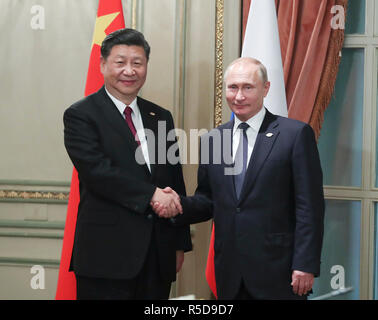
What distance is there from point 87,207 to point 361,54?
77.3 inches

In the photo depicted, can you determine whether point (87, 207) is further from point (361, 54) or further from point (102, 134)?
point (361, 54)

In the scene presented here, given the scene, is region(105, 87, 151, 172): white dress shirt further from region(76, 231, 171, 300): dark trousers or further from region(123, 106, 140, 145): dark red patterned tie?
region(76, 231, 171, 300): dark trousers

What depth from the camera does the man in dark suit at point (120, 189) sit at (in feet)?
7.26

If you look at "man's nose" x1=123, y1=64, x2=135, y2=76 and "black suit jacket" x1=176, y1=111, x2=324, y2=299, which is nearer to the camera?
"black suit jacket" x1=176, y1=111, x2=324, y2=299

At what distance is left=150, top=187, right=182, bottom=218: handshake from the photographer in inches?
87.4

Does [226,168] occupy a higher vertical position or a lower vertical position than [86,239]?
higher

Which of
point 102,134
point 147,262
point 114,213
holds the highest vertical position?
point 102,134

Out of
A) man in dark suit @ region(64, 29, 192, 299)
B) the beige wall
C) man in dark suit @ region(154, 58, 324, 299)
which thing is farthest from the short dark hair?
the beige wall

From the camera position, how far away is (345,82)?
335cm

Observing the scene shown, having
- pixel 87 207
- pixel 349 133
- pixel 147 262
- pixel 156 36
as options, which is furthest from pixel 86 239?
pixel 349 133

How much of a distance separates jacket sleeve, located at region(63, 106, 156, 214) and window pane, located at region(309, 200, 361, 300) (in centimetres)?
157

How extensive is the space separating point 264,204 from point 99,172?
659 millimetres

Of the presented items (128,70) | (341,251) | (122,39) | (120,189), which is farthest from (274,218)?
(341,251)
